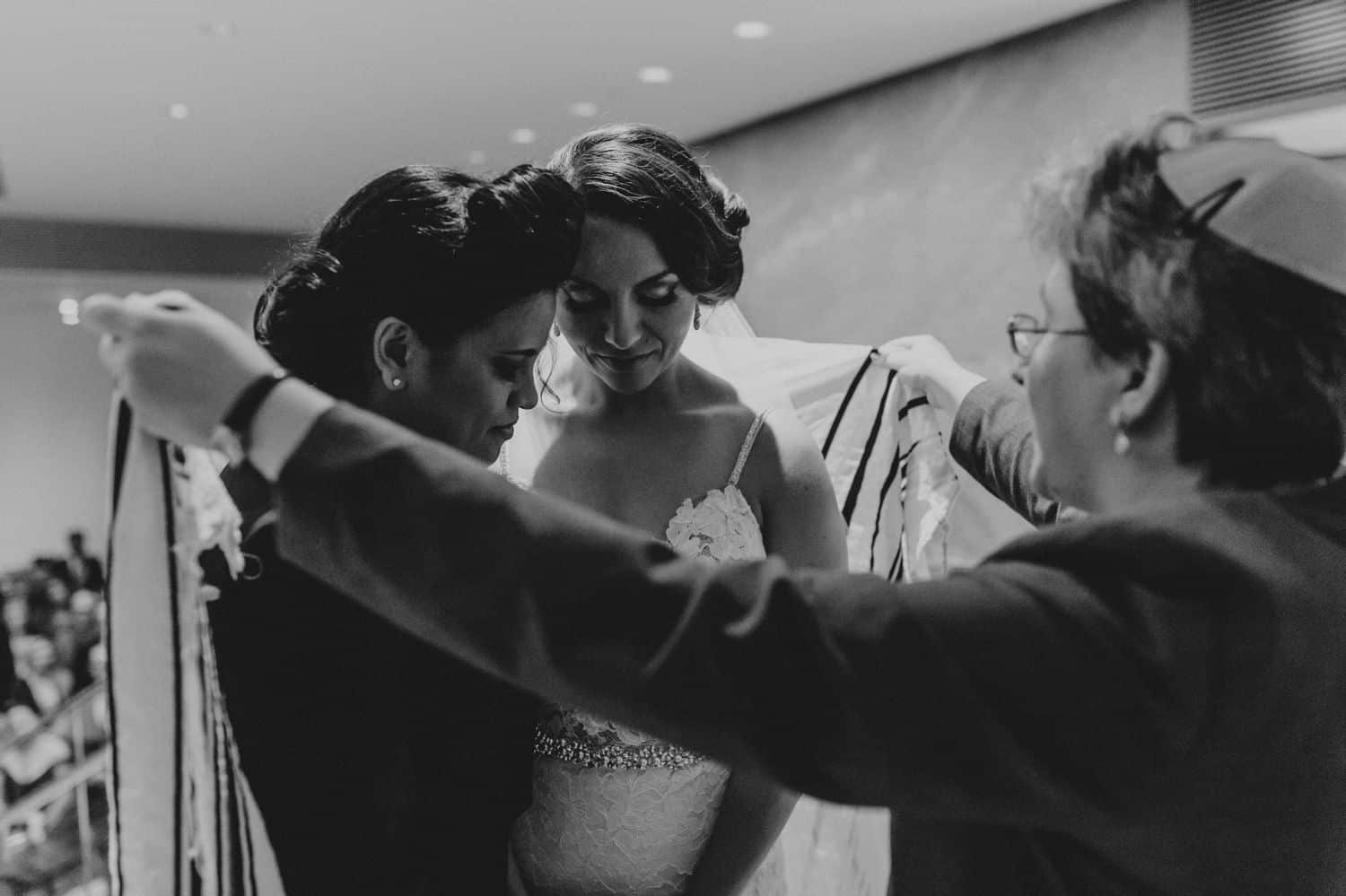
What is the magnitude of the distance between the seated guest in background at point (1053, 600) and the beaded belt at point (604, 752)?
90cm

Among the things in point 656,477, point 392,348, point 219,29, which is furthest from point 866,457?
point 219,29

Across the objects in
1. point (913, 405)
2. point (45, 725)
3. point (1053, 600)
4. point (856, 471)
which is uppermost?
point (1053, 600)

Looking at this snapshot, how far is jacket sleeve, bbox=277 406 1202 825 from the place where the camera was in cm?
71

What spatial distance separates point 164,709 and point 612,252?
2.92ft

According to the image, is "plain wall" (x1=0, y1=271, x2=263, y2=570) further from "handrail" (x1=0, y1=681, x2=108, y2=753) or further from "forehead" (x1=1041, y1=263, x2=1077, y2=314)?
"forehead" (x1=1041, y1=263, x2=1077, y2=314)

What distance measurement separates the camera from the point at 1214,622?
74 cm

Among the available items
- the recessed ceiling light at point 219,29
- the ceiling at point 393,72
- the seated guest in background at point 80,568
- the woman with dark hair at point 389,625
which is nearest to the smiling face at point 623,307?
the woman with dark hair at point 389,625

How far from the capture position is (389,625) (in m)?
1.16

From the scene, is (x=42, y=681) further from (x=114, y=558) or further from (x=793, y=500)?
(x=114, y=558)

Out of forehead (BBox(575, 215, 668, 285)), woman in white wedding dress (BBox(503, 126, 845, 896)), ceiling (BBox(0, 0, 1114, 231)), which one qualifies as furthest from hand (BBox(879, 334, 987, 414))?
ceiling (BBox(0, 0, 1114, 231))

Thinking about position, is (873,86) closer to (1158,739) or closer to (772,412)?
(772,412)

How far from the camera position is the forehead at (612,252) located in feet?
5.17

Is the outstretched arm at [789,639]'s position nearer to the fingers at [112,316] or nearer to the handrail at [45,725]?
the fingers at [112,316]

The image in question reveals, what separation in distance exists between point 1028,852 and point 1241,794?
16 cm
